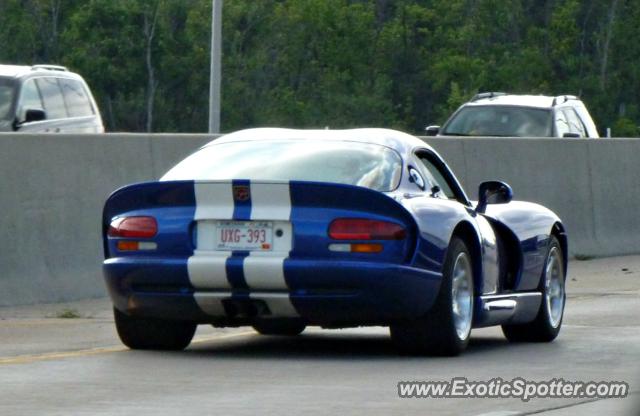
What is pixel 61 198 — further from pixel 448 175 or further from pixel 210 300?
pixel 210 300

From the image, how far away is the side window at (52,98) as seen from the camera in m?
21.8

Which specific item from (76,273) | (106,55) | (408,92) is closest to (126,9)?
(106,55)

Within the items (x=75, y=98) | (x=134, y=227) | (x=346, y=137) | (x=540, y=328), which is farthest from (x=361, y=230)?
(x=75, y=98)

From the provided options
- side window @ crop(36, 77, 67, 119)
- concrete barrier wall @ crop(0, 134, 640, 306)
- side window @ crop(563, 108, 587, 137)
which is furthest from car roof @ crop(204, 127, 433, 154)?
side window @ crop(563, 108, 587, 137)

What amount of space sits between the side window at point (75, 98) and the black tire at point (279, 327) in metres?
11.5

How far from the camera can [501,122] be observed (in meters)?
26.7

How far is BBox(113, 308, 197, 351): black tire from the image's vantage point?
10398 mm

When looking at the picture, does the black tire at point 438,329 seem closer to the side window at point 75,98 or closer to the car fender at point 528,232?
the car fender at point 528,232

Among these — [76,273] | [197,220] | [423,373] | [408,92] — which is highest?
[197,220]

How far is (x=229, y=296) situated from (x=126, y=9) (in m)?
65.8

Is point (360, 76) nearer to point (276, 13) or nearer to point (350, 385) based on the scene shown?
point (276, 13)

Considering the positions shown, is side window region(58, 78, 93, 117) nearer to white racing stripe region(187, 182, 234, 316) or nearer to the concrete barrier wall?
the concrete barrier wall

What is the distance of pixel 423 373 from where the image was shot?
367 inches

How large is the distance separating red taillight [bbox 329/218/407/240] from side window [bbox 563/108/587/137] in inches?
695
